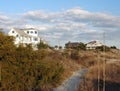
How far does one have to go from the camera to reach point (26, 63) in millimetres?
15719

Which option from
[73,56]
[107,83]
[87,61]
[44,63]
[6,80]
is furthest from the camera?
[73,56]

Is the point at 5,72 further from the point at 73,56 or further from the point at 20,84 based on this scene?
the point at 73,56

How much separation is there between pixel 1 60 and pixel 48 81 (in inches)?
138

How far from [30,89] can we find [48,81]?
1.53 metres

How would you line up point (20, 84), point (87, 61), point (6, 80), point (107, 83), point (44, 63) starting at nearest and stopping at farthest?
point (6, 80), point (20, 84), point (44, 63), point (107, 83), point (87, 61)

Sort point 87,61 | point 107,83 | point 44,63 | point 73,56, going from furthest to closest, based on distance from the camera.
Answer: point 73,56
point 87,61
point 107,83
point 44,63

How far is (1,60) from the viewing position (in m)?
14.7

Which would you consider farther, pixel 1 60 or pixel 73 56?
pixel 73 56

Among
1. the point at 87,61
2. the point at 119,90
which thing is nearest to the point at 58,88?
the point at 119,90

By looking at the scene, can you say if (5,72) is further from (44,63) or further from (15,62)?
(44,63)

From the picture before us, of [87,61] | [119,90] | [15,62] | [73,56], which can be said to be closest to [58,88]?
[119,90]

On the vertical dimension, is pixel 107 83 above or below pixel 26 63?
below

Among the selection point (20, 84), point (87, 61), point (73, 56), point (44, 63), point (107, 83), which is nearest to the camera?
point (20, 84)

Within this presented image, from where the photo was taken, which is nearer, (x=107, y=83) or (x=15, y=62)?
(x=15, y=62)
